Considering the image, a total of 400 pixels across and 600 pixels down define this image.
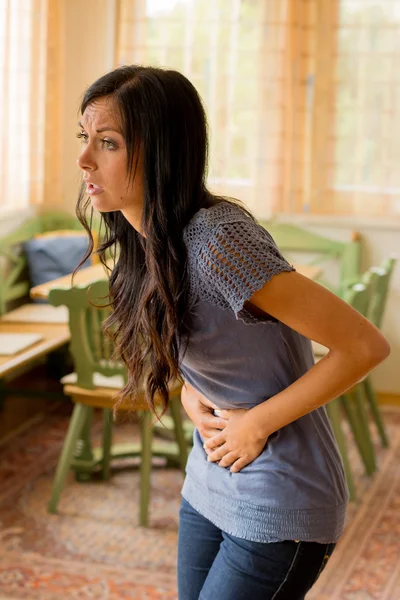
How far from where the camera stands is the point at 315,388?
4.12 feet

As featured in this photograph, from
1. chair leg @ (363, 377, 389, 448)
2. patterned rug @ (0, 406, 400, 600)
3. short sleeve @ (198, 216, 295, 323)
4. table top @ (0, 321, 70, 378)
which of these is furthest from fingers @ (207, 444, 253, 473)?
chair leg @ (363, 377, 389, 448)

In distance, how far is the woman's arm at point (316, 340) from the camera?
1.19 m

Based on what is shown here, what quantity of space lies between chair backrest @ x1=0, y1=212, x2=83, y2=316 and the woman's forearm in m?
3.44

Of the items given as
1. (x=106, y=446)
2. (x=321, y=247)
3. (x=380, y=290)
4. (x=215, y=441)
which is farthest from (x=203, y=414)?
(x=321, y=247)

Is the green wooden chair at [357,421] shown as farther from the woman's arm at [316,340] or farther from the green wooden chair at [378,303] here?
the woman's arm at [316,340]

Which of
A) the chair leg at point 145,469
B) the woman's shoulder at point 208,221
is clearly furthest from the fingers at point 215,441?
the chair leg at point 145,469

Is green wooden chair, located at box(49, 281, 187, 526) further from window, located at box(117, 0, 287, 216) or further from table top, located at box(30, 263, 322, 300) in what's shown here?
window, located at box(117, 0, 287, 216)

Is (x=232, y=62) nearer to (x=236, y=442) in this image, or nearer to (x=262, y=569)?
(x=236, y=442)

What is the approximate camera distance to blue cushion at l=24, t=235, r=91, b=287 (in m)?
4.81

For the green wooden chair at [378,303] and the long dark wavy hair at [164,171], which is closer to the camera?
the long dark wavy hair at [164,171]

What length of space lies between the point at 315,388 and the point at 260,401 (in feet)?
0.38

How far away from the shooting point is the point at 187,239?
1260 millimetres

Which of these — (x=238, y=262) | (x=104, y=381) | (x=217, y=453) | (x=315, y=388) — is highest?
(x=238, y=262)

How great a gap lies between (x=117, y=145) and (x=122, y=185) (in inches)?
2.3
